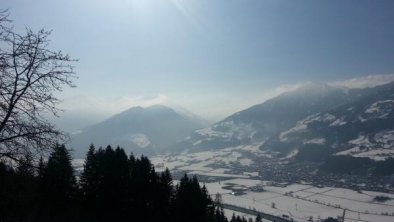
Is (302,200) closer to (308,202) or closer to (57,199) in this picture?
(308,202)

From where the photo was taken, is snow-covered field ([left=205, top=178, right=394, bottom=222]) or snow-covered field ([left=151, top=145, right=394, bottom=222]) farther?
snow-covered field ([left=151, top=145, right=394, bottom=222])

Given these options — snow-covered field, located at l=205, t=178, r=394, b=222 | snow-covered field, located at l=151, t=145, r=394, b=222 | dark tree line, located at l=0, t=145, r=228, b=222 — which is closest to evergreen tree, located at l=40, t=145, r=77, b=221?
dark tree line, located at l=0, t=145, r=228, b=222

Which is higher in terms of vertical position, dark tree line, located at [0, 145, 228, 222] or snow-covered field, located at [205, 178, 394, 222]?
dark tree line, located at [0, 145, 228, 222]

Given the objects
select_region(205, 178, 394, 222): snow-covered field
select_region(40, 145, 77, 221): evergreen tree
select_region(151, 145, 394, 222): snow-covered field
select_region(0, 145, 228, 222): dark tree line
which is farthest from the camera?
select_region(151, 145, 394, 222): snow-covered field

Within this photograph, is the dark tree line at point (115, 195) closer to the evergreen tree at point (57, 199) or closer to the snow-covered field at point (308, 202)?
the evergreen tree at point (57, 199)

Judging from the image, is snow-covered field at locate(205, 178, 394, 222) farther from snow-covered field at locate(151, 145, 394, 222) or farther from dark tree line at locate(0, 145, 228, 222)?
dark tree line at locate(0, 145, 228, 222)

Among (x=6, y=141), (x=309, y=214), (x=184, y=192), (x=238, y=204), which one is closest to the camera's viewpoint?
(x=6, y=141)

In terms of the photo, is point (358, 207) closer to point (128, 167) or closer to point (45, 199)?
point (128, 167)

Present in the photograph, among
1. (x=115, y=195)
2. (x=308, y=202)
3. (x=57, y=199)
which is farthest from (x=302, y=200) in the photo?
(x=57, y=199)

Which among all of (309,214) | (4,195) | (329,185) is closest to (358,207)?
(309,214)

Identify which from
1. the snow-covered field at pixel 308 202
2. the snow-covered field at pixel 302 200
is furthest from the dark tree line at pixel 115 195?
the snow-covered field at pixel 308 202

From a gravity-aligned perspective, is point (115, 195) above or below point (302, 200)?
above
